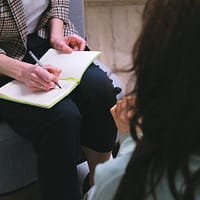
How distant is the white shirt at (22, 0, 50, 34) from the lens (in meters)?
1.58

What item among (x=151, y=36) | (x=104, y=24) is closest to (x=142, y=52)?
(x=151, y=36)

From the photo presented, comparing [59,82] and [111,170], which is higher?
[111,170]

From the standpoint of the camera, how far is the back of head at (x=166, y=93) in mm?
708

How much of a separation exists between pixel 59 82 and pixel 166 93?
756 millimetres

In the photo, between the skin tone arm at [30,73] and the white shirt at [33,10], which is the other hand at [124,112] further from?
the white shirt at [33,10]

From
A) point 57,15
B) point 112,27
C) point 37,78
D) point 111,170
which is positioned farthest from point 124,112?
point 112,27

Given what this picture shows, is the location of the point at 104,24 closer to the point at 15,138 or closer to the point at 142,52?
the point at 15,138

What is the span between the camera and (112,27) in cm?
280

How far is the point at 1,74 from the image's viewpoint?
148cm

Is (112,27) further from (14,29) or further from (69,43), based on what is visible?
(14,29)

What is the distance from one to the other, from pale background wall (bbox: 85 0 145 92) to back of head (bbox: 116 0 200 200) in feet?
5.40

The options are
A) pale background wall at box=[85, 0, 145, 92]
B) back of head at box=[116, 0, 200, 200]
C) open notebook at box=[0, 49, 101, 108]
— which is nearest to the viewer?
back of head at box=[116, 0, 200, 200]

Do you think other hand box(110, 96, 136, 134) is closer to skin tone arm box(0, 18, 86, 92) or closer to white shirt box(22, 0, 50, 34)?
skin tone arm box(0, 18, 86, 92)

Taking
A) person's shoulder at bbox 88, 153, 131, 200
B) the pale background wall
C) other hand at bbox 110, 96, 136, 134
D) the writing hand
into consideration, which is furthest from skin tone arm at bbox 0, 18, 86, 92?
the pale background wall
